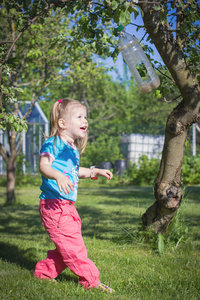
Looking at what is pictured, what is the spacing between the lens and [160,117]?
2019cm

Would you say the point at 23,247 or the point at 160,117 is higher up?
the point at 160,117

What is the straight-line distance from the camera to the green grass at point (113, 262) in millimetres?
2617

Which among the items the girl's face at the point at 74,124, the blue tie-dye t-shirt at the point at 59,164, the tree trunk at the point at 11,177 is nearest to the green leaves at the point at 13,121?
the blue tie-dye t-shirt at the point at 59,164

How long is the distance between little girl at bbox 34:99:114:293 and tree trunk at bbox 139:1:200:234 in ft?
3.13

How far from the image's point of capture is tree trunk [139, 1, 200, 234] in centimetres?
338

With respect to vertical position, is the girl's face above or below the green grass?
above

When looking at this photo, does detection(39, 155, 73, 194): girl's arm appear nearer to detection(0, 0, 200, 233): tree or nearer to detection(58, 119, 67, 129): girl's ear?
detection(58, 119, 67, 129): girl's ear

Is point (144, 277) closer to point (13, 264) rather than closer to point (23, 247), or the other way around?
point (13, 264)

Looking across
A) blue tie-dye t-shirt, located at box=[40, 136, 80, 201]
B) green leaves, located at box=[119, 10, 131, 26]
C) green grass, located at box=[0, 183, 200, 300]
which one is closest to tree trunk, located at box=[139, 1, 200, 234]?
green grass, located at box=[0, 183, 200, 300]

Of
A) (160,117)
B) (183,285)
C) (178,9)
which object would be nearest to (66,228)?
(183,285)

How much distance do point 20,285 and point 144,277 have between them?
1009 mm

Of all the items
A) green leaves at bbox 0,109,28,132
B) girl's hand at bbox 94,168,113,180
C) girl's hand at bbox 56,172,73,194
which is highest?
green leaves at bbox 0,109,28,132

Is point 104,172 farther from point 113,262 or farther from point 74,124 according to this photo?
point 113,262

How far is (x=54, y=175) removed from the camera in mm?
2451
